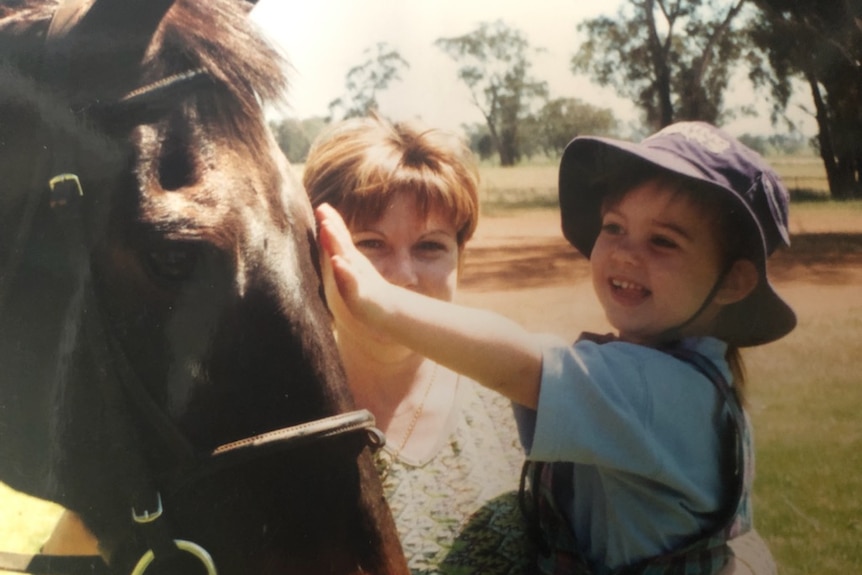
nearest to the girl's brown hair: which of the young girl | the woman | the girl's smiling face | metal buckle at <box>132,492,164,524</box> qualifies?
the woman

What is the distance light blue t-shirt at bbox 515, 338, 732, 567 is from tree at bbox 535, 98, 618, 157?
360 millimetres

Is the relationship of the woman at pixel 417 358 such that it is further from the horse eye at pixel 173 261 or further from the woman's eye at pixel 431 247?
the horse eye at pixel 173 261

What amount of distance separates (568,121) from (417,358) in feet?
1.40

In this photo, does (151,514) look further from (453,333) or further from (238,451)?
(453,333)

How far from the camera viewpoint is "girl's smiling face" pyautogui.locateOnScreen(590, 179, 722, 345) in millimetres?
873

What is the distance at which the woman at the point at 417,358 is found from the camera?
0.95 meters

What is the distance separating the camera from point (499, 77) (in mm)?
1060

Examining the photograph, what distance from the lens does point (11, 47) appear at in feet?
2.70

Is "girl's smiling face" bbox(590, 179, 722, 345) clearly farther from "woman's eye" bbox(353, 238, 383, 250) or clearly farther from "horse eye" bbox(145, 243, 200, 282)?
"horse eye" bbox(145, 243, 200, 282)

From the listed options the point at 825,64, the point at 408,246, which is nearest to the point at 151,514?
the point at 408,246

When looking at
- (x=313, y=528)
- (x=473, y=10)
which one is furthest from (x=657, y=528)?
(x=473, y=10)

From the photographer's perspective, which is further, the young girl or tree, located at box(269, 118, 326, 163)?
tree, located at box(269, 118, 326, 163)

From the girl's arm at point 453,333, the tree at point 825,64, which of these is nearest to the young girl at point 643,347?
the girl's arm at point 453,333

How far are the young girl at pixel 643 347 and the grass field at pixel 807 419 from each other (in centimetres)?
11
